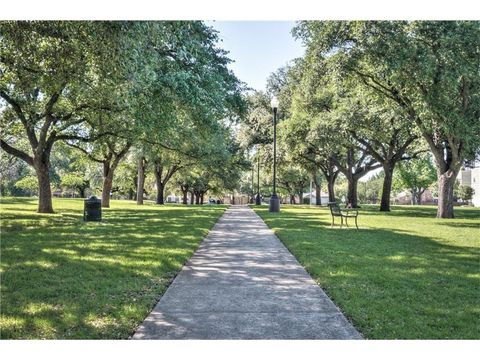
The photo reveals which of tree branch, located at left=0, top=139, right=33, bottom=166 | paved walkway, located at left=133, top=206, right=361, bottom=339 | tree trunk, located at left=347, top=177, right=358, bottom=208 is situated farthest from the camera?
tree trunk, located at left=347, top=177, right=358, bottom=208


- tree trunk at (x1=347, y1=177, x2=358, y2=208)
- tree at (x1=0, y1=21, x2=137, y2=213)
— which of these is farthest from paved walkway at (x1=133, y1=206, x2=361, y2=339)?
tree trunk at (x1=347, y1=177, x2=358, y2=208)

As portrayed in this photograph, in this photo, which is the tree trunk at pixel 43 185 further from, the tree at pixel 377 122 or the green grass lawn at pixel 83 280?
the tree at pixel 377 122

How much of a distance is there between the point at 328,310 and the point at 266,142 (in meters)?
36.6

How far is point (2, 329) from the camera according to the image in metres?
4.55

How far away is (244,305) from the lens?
5.55m

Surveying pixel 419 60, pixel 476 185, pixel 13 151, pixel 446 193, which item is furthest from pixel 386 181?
pixel 476 185

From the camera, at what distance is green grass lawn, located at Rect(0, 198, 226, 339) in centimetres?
473

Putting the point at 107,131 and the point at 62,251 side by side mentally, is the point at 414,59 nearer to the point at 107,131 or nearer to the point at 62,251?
the point at 62,251

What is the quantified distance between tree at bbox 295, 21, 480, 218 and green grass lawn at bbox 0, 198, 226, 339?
10594 millimetres

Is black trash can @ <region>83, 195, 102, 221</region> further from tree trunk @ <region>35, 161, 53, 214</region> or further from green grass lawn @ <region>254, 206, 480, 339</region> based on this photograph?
green grass lawn @ <region>254, 206, 480, 339</region>

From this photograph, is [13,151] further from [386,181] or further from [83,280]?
[386,181]

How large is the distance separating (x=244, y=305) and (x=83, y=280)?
2892mm
